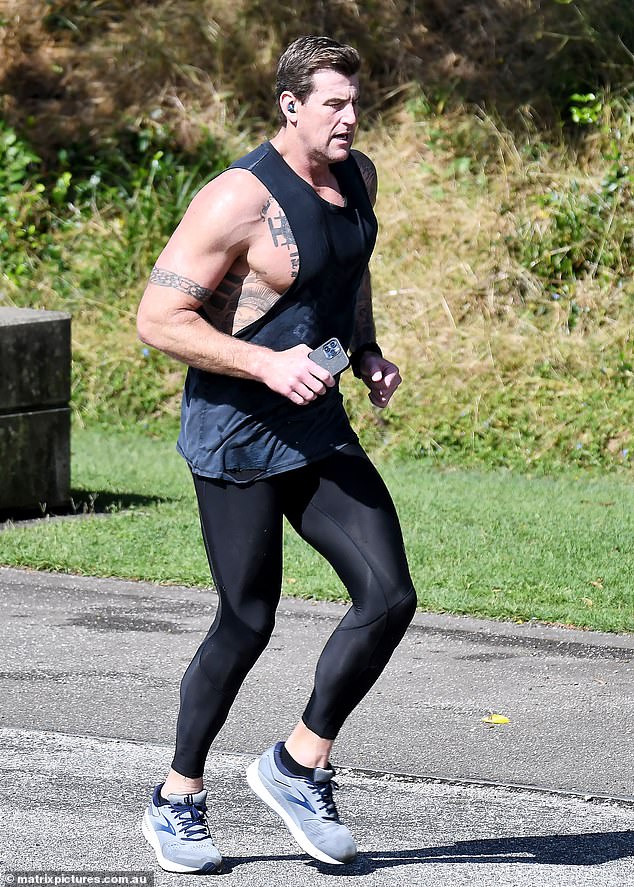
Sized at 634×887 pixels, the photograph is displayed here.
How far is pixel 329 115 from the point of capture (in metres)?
3.67

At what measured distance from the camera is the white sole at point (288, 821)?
373 cm

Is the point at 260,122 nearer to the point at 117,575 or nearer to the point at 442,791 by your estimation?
the point at 117,575

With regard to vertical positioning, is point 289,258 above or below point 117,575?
above

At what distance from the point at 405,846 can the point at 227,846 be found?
1.60 feet

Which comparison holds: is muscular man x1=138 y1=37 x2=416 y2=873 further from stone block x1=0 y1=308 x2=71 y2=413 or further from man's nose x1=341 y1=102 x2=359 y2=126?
stone block x1=0 y1=308 x2=71 y2=413

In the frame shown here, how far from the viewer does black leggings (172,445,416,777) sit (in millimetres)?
3768

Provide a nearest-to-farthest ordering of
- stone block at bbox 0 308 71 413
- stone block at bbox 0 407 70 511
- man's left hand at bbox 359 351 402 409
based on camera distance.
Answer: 1. man's left hand at bbox 359 351 402 409
2. stone block at bbox 0 308 71 413
3. stone block at bbox 0 407 70 511

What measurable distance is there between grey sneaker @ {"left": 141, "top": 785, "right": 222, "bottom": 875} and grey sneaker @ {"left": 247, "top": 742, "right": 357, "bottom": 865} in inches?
7.0

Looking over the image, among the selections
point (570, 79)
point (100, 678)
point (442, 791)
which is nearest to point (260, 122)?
point (570, 79)

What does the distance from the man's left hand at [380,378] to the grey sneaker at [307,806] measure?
0.99 m

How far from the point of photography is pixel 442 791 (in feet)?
14.7

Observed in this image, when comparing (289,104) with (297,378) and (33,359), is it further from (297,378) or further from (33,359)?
(33,359)

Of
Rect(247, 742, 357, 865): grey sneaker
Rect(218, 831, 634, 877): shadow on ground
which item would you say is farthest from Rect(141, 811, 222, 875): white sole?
Rect(247, 742, 357, 865): grey sneaker

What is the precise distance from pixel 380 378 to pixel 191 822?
1.29 m
